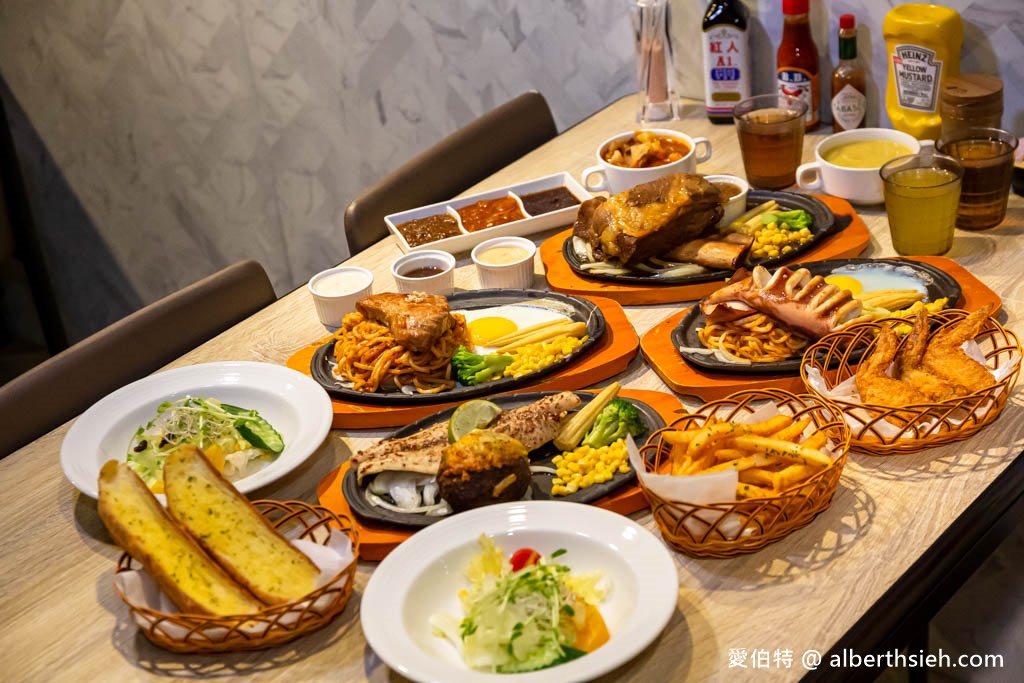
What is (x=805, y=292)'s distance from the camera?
193 centimetres

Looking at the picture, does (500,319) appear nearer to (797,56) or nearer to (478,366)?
(478,366)

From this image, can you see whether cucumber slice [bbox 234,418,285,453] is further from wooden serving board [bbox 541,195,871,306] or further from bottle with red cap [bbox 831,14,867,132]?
bottle with red cap [bbox 831,14,867,132]

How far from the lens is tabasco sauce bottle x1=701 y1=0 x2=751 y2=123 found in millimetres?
2838

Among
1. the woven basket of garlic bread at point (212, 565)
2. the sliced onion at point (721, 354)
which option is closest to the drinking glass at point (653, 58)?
the sliced onion at point (721, 354)

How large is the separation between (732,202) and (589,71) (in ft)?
4.19

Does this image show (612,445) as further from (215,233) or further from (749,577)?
(215,233)

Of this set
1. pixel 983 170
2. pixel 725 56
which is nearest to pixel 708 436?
pixel 983 170

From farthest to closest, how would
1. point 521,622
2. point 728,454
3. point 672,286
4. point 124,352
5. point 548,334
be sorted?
point 124,352 → point 672,286 → point 548,334 → point 728,454 → point 521,622

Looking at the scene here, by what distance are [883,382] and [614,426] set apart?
432 mm

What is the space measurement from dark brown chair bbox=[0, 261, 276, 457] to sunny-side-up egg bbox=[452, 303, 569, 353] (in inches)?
23.7

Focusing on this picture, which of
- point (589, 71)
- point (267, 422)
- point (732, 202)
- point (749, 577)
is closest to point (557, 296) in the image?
point (732, 202)

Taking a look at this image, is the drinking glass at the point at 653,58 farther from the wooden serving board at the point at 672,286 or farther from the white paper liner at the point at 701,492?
the white paper liner at the point at 701,492

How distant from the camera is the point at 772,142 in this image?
254 centimetres

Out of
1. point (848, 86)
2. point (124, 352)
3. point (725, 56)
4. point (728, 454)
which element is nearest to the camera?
point (728, 454)
